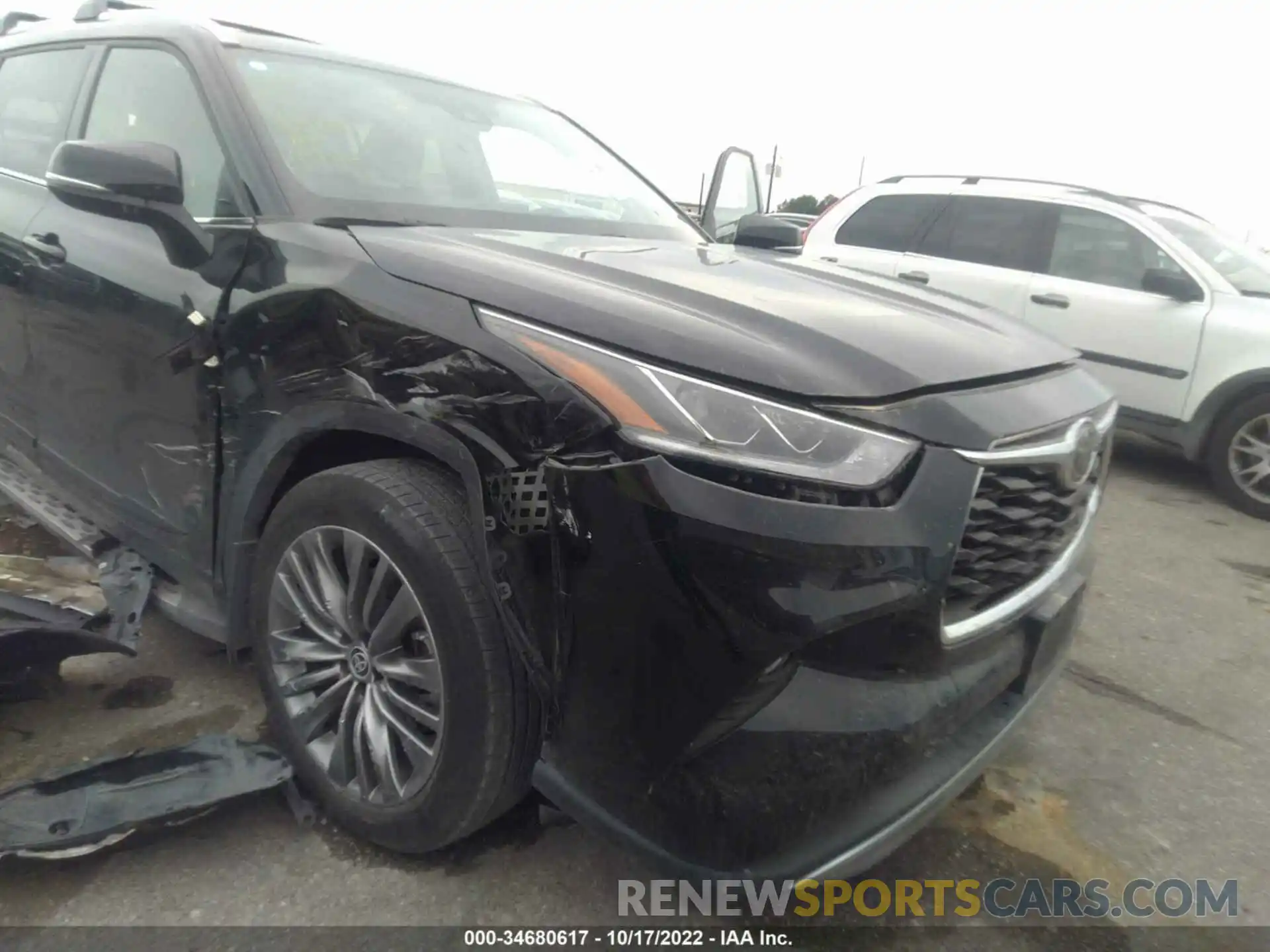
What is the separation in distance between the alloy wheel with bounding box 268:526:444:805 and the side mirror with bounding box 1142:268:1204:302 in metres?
5.56

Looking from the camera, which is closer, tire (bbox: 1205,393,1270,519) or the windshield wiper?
the windshield wiper

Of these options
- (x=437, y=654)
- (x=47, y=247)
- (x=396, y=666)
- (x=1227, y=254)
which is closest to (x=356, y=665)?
(x=396, y=666)

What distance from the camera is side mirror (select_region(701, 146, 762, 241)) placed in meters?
5.37

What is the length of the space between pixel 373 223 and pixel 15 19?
11.1 ft

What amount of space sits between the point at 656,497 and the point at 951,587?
0.57 metres

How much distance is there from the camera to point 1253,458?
551 centimetres

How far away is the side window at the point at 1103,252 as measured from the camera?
587cm

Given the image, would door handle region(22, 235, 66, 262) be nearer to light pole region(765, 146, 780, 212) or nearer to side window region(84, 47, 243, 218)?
side window region(84, 47, 243, 218)

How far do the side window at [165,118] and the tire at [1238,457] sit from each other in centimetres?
573

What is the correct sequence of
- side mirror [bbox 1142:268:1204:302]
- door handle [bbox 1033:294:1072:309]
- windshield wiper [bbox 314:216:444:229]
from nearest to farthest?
windshield wiper [bbox 314:216:444:229], side mirror [bbox 1142:268:1204:302], door handle [bbox 1033:294:1072:309]

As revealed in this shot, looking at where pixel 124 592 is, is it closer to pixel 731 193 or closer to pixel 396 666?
pixel 396 666

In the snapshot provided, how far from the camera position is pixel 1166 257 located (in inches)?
228

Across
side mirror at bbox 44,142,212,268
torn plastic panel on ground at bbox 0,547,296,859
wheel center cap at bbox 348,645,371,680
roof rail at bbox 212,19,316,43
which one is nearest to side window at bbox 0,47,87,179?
roof rail at bbox 212,19,316,43

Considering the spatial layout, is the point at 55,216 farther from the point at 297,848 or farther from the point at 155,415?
the point at 297,848
